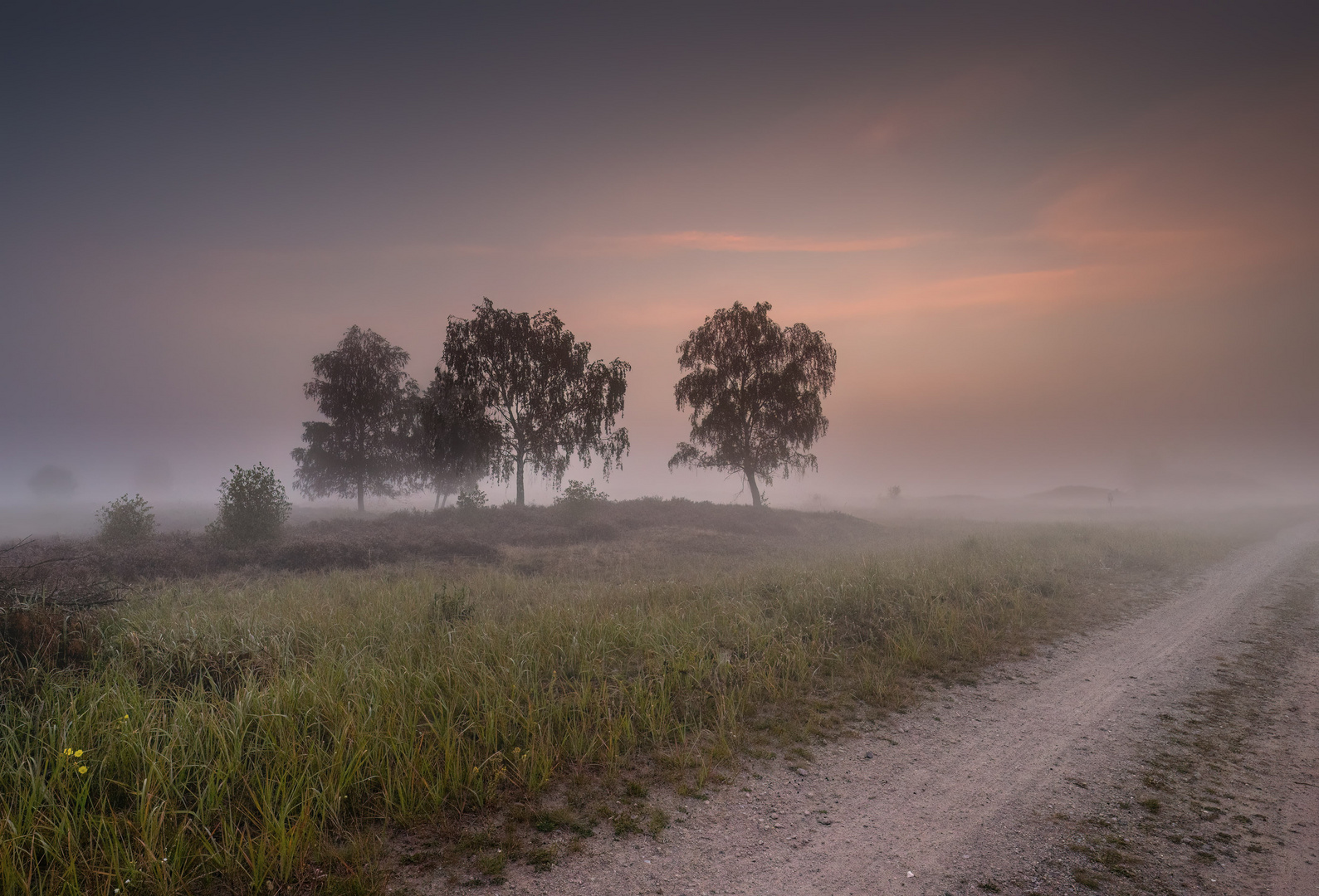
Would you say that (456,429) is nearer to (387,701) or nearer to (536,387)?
(536,387)

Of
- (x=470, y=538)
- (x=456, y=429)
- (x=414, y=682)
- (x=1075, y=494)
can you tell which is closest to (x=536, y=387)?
(x=456, y=429)

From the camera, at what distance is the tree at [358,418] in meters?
40.1

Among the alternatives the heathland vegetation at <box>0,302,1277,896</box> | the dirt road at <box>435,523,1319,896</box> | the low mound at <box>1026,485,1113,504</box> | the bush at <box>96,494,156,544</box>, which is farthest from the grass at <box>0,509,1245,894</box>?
the low mound at <box>1026,485,1113,504</box>

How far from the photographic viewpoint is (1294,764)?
5109mm

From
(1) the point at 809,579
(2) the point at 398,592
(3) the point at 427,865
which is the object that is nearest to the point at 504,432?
(2) the point at 398,592

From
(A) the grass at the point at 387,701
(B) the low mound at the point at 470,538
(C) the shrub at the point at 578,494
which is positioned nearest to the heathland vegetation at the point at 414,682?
(A) the grass at the point at 387,701

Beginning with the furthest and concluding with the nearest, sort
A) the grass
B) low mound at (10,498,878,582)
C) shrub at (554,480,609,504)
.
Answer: shrub at (554,480,609,504)
low mound at (10,498,878,582)
the grass

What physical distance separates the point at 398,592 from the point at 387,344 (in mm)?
36795

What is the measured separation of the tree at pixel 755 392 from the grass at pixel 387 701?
2644cm

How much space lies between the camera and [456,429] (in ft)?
99.0

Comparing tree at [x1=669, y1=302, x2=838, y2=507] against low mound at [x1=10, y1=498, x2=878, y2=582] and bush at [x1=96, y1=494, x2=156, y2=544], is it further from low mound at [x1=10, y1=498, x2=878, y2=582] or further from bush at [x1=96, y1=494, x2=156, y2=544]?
bush at [x1=96, y1=494, x2=156, y2=544]

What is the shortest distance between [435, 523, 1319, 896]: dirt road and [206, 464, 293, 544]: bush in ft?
66.3

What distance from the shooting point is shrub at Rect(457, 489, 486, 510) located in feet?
97.6

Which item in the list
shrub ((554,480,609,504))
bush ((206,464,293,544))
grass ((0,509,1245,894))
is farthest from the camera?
shrub ((554,480,609,504))
